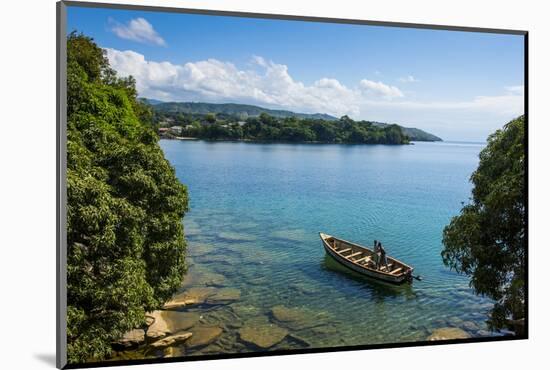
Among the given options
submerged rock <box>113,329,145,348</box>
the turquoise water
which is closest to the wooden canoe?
the turquoise water

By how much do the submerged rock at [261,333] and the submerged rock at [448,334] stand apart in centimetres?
170

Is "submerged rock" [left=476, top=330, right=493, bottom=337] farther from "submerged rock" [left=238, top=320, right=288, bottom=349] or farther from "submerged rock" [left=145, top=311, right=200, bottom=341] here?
"submerged rock" [left=145, top=311, right=200, bottom=341]

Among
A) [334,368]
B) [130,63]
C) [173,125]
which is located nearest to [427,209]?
[334,368]

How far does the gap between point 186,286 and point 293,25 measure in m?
3.28

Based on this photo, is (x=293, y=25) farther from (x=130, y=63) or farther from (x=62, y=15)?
(x=62, y=15)

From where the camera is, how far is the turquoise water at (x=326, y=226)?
6.68 metres

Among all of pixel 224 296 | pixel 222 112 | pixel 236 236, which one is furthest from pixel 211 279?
pixel 222 112

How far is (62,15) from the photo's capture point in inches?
193

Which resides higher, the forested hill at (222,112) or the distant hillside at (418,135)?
the forested hill at (222,112)

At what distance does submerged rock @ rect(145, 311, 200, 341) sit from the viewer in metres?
5.99

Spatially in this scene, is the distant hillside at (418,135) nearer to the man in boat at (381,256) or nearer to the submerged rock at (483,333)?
the man in boat at (381,256)

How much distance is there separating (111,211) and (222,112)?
2182mm

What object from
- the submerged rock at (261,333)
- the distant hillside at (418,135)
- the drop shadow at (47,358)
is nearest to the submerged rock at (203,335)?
the submerged rock at (261,333)

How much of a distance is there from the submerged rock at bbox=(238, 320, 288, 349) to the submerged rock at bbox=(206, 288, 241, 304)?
0.40 m
